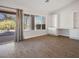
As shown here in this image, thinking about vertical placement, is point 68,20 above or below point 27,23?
above

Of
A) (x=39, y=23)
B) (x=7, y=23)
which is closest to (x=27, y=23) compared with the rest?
(x=39, y=23)

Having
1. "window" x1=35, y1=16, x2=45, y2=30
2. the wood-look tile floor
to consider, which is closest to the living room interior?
"window" x1=35, y1=16, x2=45, y2=30

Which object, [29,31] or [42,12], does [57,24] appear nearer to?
[42,12]

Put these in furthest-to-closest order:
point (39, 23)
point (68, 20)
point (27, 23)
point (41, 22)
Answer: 1. point (41, 22)
2. point (39, 23)
3. point (68, 20)
4. point (27, 23)

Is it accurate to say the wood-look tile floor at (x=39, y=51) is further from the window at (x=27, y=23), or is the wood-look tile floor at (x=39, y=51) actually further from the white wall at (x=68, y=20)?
the window at (x=27, y=23)

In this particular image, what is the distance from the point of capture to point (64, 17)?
9.09 meters

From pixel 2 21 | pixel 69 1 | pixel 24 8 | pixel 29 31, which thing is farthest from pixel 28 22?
pixel 69 1

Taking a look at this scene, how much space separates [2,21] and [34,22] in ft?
8.46

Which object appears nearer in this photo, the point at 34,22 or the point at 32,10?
the point at 32,10

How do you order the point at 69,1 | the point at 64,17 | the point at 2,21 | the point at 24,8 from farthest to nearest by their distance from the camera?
the point at 64,17 < the point at 2,21 < the point at 69,1 < the point at 24,8

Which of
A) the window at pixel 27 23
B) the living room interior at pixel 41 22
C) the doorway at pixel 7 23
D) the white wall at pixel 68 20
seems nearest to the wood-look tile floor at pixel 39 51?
the living room interior at pixel 41 22

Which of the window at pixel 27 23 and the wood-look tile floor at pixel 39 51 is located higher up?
the window at pixel 27 23

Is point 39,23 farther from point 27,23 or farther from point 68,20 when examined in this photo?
point 68,20

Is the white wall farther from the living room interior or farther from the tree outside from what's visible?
the tree outside
